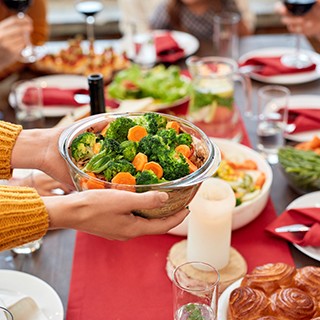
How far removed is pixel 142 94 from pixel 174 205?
3.34ft

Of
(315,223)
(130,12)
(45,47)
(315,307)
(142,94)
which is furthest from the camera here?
(130,12)

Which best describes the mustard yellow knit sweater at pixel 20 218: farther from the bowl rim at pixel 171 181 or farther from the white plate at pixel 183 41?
the white plate at pixel 183 41

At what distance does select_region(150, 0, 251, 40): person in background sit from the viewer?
2908mm

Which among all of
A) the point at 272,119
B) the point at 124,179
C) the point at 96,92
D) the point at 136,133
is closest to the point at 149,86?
the point at 272,119

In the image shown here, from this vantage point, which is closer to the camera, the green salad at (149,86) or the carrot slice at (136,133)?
the carrot slice at (136,133)

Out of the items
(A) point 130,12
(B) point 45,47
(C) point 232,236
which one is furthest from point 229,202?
(A) point 130,12

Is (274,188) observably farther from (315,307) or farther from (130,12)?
(130,12)

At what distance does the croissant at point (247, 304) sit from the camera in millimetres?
1033

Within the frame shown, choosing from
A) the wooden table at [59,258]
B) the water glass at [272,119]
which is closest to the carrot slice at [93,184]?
the wooden table at [59,258]

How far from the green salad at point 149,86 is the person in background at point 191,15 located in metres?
0.91

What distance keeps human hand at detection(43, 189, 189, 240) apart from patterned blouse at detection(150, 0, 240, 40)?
1.98 meters

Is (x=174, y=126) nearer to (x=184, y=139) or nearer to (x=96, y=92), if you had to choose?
(x=184, y=139)

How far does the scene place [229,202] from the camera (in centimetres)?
122

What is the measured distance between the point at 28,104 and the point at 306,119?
2.90 ft
